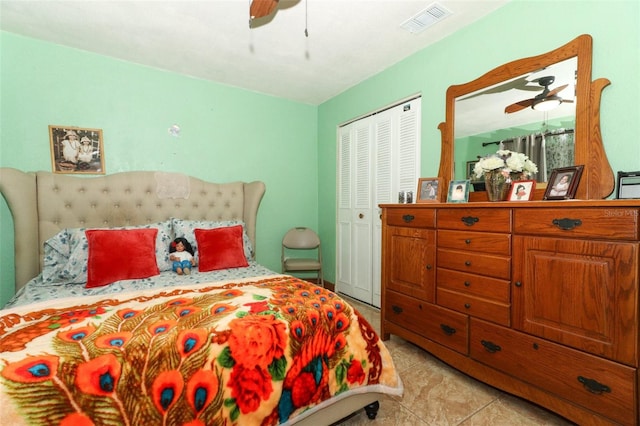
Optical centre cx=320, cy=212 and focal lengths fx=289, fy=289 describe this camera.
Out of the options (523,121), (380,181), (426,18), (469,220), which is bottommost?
(469,220)

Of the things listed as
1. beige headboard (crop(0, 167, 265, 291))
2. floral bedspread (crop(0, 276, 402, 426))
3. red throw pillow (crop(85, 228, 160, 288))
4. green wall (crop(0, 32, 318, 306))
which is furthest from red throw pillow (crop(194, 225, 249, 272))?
green wall (crop(0, 32, 318, 306))

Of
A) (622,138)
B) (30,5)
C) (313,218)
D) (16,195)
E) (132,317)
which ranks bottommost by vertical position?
(132,317)

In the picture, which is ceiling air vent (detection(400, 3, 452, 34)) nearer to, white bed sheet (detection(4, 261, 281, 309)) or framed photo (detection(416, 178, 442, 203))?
framed photo (detection(416, 178, 442, 203))

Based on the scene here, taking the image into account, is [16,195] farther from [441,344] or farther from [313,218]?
[441,344]

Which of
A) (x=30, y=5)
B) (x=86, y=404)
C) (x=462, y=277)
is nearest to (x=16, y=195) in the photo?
(x=30, y=5)

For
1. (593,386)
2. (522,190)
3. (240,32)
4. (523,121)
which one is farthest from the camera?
(240,32)

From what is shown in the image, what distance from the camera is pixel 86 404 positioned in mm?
887

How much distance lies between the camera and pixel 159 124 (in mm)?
2945

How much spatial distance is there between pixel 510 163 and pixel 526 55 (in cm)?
75

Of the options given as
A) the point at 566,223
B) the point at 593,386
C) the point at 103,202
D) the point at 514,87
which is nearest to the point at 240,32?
the point at 103,202

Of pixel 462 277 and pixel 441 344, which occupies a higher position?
pixel 462 277

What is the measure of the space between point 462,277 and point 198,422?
5.19 feet

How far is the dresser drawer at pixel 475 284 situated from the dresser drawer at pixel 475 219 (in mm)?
291

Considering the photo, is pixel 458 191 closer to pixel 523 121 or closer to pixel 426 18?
pixel 523 121
